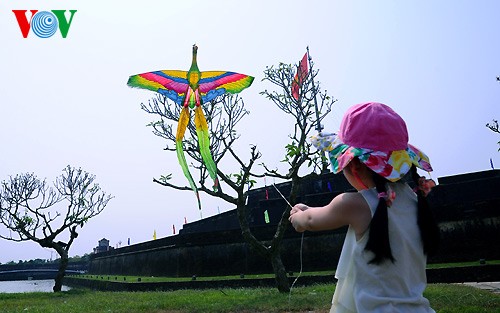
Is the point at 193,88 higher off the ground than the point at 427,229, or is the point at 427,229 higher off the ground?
the point at 193,88

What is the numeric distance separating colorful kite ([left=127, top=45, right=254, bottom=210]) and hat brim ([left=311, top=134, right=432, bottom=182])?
3.36m

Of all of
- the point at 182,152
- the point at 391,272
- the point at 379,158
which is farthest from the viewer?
the point at 182,152

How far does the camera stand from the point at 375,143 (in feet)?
6.23

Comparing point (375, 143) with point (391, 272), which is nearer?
point (391, 272)

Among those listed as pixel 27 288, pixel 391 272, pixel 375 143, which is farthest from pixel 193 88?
pixel 27 288

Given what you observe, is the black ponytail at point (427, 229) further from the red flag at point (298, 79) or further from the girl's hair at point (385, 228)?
the red flag at point (298, 79)

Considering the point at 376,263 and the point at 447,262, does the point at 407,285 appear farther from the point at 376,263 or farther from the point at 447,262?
the point at 447,262

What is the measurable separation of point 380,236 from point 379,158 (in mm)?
325

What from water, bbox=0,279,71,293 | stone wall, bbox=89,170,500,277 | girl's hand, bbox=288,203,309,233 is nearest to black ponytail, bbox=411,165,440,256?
girl's hand, bbox=288,203,309,233

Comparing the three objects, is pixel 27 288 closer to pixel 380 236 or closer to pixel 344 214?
pixel 344 214

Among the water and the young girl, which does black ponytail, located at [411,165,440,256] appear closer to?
the young girl

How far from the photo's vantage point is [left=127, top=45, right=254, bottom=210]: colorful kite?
5.38 meters

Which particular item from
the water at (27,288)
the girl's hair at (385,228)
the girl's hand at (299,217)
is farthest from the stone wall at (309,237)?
the girl's hair at (385,228)

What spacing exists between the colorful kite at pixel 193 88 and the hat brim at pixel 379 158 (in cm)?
336
